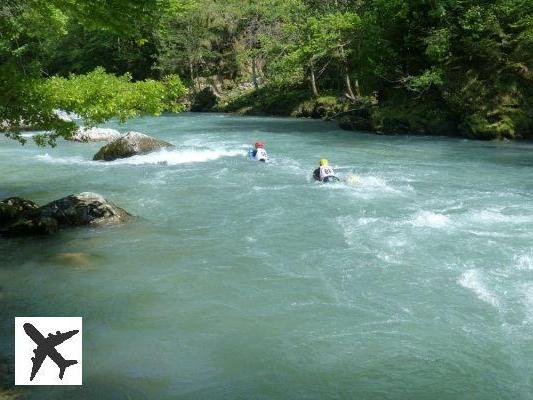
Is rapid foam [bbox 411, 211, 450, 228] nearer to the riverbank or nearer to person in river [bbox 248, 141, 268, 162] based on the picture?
person in river [bbox 248, 141, 268, 162]

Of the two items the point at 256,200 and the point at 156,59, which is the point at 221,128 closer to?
the point at 256,200

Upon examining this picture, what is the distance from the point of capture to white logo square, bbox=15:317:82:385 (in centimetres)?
550

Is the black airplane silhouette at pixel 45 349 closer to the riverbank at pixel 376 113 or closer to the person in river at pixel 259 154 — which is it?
the person in river at pixel 259 154

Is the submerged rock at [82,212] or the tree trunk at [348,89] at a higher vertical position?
the tree trunk at [348,89]

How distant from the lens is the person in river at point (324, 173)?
15.5 m

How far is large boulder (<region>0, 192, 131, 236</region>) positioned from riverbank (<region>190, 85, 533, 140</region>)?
58.8ft

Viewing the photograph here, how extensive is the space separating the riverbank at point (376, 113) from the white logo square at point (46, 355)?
22.3 m

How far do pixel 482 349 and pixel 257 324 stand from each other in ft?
9.02

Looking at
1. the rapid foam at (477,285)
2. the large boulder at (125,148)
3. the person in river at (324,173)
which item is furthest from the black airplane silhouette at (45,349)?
the large boulder at (125,148)

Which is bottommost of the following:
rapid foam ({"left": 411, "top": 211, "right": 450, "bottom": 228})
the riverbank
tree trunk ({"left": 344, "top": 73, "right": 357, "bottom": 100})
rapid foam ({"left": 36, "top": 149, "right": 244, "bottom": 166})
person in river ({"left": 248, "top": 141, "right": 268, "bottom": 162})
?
rapid foam ({"left": 411, "top": 211, "right": 450, "bottom": 228})

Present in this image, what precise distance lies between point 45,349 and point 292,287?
3951 millimetres

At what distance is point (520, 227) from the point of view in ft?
36.7

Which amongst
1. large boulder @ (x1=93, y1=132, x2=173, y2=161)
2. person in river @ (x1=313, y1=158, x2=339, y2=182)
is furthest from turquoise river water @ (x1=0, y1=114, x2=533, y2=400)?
large boulder @ (x1=93, y1=132, x2=173, y2=161)

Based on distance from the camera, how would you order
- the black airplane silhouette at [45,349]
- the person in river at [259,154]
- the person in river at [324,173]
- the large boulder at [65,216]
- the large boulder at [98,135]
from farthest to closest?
the large boulder at [98,135] < the person in river at [259,154] < the person in river at [324,173] < the large boulder at [65,216] < the black airplane silhouette at [45,349]
